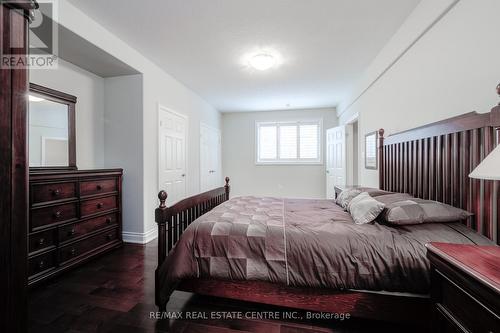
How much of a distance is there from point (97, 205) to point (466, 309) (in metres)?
3.17

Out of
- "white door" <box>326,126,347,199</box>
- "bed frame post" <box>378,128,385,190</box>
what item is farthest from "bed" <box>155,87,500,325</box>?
"white door" <box>326,126,347,199</box>

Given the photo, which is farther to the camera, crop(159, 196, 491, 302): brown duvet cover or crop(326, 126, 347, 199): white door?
crop(326, 126, 347, 199): white door

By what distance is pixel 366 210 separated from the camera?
1.73 meters

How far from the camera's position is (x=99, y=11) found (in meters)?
2.12

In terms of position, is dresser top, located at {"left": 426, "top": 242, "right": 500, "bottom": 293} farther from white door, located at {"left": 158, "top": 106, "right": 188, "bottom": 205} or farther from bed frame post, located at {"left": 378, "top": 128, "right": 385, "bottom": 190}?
white door, located at {"left": 158, "top": 106, "right": 188, "bottom": 205}

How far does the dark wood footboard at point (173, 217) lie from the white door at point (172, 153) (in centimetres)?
121

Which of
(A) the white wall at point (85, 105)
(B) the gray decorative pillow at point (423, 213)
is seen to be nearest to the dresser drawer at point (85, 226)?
(A) the white wall at point (85, 105)

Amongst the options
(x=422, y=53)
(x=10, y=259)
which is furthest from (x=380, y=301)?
(x=422, y=53)

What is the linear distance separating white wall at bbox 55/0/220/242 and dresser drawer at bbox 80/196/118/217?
33 cm

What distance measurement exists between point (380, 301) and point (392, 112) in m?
2.15

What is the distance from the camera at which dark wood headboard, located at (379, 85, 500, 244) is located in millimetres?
1321

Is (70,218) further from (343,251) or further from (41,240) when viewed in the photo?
(343,251)

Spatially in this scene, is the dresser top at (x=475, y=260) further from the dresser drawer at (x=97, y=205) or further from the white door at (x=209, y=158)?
the white door at (x=209, y=158)

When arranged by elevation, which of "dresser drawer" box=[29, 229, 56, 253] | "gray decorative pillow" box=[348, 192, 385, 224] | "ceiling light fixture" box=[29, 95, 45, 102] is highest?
"ceiling light fixture" box=[29, 95, 45, 102]
